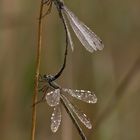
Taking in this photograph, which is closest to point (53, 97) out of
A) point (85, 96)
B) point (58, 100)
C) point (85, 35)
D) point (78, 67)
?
point (58, 100)

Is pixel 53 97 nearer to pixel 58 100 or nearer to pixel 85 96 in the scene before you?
pixel 58 100

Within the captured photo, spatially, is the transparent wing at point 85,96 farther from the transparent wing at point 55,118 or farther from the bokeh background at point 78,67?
the bokeh background at point 78,67

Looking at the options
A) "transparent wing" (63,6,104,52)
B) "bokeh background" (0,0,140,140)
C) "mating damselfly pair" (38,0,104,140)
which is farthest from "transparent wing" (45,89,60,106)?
"bokeh background" (0,0,140,140)
